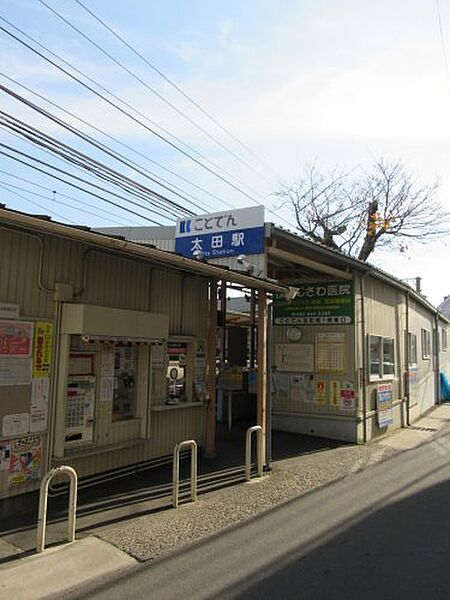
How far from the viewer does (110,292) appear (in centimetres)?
765

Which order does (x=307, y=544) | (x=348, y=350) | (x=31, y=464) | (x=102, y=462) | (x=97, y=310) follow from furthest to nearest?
(x=348, y=350) → (x=102, y=462) → (x=97, y=310) → (x=31, y=464) → (x=307, y=544)

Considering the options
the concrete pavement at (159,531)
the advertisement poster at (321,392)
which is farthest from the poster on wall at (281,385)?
the concrete pavement at (159,531)

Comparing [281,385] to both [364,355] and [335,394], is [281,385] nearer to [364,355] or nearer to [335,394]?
[335,394]

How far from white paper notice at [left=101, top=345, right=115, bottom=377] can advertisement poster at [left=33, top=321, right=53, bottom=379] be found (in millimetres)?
1032

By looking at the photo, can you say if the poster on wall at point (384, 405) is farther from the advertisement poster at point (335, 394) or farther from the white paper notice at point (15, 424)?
the white paper notice at point (15, 424)

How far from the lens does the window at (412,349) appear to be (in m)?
16.0

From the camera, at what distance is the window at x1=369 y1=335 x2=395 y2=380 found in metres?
12.6

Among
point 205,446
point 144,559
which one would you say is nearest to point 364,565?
point 144,559

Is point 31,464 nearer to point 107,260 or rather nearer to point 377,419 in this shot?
point 107,260

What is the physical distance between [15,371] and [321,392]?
296 inches

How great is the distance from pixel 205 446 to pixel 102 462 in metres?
2.52

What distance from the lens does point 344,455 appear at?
1015cm

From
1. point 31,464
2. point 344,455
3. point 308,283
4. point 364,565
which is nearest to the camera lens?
point 364,565

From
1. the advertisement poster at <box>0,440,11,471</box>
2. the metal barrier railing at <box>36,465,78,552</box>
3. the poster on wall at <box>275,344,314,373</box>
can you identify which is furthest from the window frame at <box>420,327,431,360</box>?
the metal barrier railing at <box>36,465,78,552</box>
